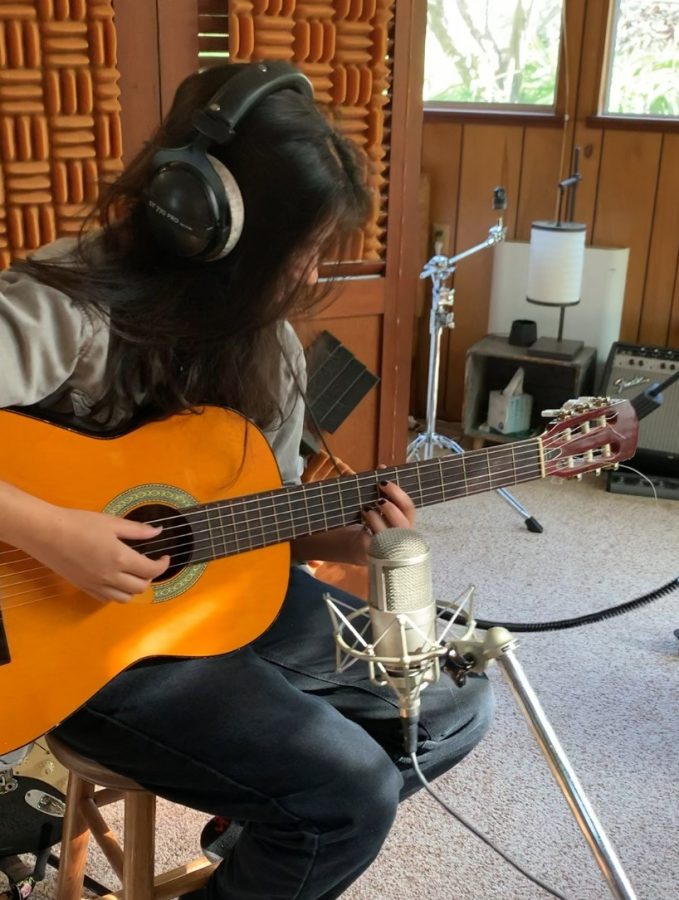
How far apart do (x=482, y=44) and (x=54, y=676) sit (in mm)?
2861

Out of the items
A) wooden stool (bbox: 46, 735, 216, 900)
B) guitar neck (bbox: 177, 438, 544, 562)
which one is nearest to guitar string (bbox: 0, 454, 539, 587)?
guitar neck (bbox: 177, 438, 544, 562)

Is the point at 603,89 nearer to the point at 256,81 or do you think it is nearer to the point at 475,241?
the point at 475,241

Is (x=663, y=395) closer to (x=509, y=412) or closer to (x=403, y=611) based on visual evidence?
(x=509, y=412)

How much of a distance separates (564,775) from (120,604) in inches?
20.5

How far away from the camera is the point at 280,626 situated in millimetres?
1305

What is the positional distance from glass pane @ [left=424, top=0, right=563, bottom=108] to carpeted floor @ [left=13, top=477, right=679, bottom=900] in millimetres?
1423

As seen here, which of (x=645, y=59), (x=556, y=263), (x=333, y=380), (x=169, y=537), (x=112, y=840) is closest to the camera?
(x=169, y=537)

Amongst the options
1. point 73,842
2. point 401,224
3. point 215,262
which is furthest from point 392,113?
point 73,842

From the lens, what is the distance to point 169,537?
1.13 metres

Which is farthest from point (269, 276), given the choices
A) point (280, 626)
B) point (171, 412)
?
point (280, 626)

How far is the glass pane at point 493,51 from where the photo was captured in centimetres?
314

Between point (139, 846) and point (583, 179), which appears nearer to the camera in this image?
point (139, 846)

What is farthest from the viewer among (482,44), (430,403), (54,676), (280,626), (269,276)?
(482,44)

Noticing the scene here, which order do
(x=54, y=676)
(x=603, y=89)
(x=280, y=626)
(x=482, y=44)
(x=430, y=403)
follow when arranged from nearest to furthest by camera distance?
(x=54, y=676) → (x=280, y=626) → (x=430, y=403) → (x=603, y=89) → (x=482, y=44)
